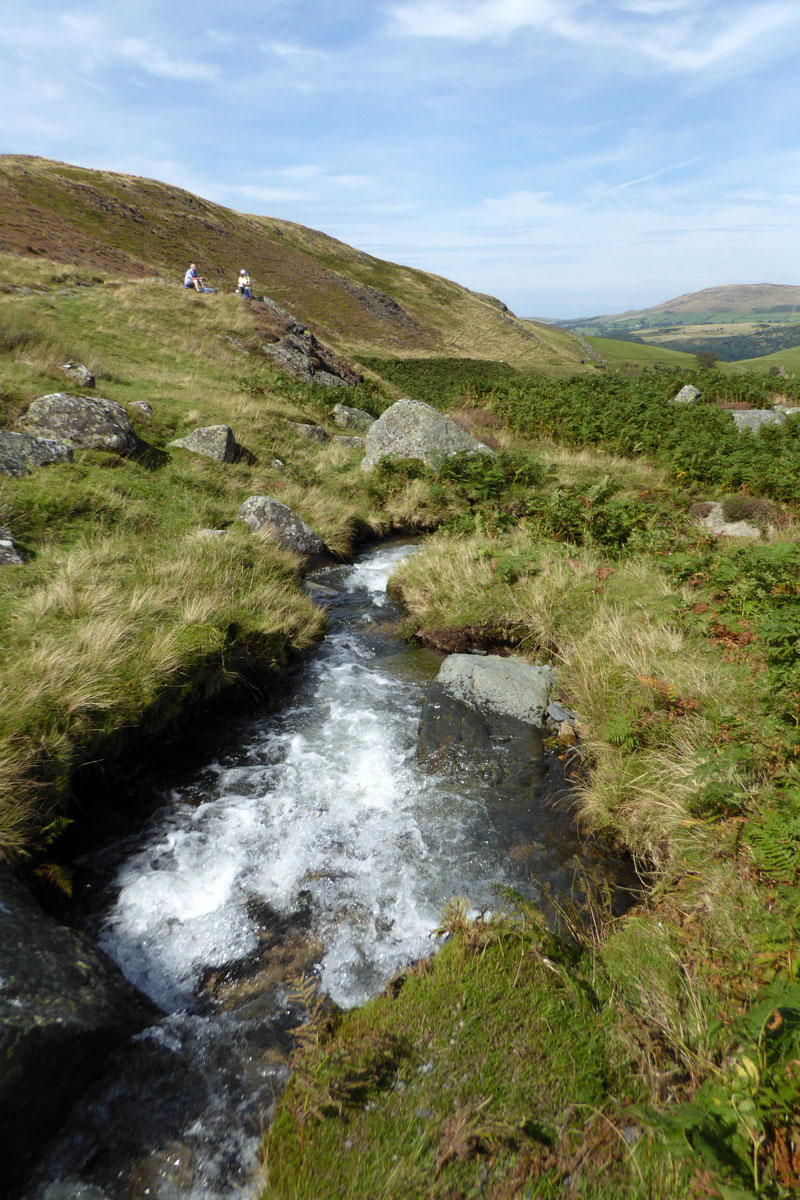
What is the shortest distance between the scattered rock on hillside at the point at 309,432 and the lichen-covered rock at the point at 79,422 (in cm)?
657

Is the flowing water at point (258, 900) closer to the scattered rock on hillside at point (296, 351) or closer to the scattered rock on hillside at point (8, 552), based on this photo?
the scattered rock on hillside at point (8, 552)

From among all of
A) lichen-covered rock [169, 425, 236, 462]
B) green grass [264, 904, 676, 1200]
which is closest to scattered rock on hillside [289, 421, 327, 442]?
lichen-covered rock [169, 425, 236, 462]

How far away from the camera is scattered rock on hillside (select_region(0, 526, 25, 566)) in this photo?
7086 millimetres

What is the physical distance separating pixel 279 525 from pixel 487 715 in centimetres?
629

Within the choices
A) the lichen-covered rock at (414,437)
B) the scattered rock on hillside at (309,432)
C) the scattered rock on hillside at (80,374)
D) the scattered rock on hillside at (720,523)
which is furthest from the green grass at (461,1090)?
the scattered rock on hillside at (309,432)

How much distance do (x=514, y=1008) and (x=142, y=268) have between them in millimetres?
40104

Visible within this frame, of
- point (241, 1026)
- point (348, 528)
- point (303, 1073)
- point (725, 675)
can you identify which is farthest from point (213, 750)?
point (348, 528)

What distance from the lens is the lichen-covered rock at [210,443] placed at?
42.4ft

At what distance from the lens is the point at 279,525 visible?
11039 mm

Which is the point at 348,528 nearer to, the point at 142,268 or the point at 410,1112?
the point at 410,1112

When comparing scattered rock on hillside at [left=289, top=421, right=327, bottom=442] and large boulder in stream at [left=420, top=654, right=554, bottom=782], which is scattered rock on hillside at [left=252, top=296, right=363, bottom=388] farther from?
large boulder in stream at [left=420, top=654, right=554, bottom=782]

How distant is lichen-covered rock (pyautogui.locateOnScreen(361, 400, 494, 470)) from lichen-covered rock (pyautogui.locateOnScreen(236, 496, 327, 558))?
467 centimetres

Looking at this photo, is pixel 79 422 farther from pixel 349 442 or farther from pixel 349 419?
pixel 349 419

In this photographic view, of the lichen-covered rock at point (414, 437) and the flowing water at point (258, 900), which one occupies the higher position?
the lichen-covered rock at point (414, 437)
